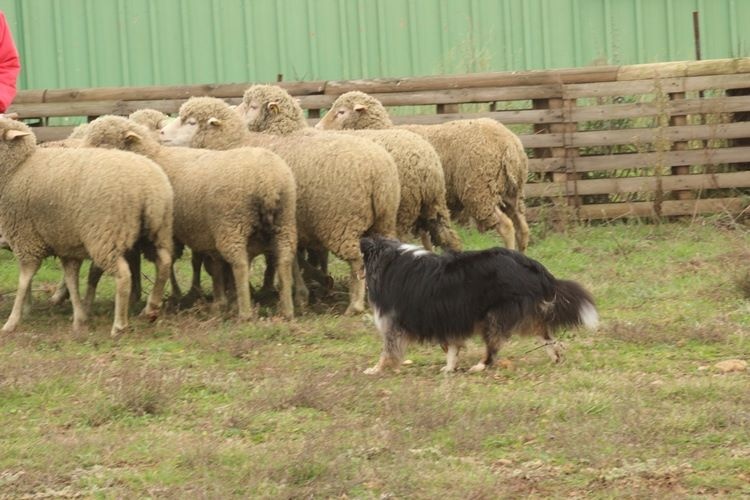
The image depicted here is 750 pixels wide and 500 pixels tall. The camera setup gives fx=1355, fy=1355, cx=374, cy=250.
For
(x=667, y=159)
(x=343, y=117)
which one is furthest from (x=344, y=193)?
(x=667, y=159)

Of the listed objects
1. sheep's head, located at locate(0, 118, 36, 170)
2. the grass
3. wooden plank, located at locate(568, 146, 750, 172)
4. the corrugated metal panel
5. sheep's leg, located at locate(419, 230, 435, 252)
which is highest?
the corrugated metal panel

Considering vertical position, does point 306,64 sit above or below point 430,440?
above

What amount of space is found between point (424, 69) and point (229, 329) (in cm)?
810

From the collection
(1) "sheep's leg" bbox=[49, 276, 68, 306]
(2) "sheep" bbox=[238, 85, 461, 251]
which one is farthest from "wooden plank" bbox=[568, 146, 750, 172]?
(1) "sheep's leg" bbox=[49, 276, 68, 306]

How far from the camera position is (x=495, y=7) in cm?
1667

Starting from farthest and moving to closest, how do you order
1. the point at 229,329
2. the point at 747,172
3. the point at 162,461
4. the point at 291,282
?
the point at 747,172, the point at 291,282, the point at 229,329, the point at 162,461

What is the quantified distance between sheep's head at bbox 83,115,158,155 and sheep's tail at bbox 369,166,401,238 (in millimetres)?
1739

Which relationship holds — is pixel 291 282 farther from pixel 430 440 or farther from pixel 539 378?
pixel 430 440

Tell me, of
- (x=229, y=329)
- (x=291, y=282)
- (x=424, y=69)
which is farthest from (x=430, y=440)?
(x=424, y=69)

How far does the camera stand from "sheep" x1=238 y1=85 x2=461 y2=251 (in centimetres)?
1049

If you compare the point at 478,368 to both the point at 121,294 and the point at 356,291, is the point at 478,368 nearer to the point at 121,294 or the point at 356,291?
the point at 356,291

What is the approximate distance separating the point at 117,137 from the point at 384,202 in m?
2.09

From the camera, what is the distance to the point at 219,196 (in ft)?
31.3

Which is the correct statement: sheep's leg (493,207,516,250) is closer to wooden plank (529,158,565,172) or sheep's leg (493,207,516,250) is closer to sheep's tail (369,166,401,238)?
sheep's tail (369,166,401,238)
